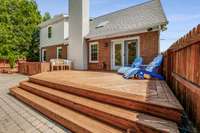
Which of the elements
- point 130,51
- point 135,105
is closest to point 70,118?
point 135,105

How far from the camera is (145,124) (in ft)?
8.16

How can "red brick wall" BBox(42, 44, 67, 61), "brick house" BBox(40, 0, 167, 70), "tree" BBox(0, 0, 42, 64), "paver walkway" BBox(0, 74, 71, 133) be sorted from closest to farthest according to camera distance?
"paver walkway" BBox(0, 74, 71, 133) → "brick house" BBox(40, 0, 167, 70) → "red brick wall" BBox(42, 44, 67, 61) → "tree" BBox(0, 0, 42, 64)

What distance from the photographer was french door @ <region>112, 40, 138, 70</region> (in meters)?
9.80

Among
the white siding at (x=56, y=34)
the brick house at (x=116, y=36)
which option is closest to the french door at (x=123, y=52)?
the brick house at (x=116, y=36)

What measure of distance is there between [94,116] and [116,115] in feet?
1.92

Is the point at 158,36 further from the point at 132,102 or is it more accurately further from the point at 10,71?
the point at 10,71

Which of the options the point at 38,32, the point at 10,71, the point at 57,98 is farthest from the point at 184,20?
the point at 57,98

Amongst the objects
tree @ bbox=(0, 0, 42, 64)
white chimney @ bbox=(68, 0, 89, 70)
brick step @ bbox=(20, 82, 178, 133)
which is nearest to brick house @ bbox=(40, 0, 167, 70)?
white chimney @ bbox=(68, 0, 89, 70)

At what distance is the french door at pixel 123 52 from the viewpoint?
9797mm

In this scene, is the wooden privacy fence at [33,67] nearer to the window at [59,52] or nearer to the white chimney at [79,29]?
the white chimney at [79,29]

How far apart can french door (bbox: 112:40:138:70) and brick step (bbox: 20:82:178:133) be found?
6012mm

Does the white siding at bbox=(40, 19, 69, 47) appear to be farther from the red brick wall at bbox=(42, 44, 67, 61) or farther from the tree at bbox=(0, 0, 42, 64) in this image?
the tree at bbox=(0, 0, 42, 64)

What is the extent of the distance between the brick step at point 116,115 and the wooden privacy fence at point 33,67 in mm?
7453

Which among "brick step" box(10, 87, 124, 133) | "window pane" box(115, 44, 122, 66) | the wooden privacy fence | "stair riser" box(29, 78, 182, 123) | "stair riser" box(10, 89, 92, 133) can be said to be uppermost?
"window pane" box(115, 44, 122, 66)
